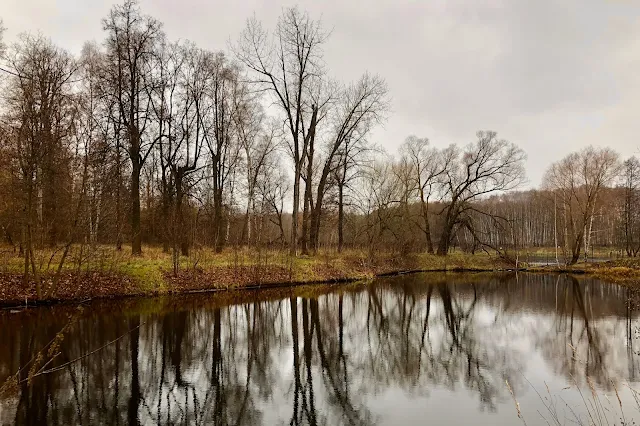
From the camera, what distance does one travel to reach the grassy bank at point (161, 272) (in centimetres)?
1677

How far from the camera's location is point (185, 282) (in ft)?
69.0

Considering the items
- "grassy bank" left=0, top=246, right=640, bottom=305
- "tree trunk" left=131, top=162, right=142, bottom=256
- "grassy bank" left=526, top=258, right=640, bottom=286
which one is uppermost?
"tree trunk" left=131, top=162, right=142, bottom=256

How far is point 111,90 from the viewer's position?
23.1 m

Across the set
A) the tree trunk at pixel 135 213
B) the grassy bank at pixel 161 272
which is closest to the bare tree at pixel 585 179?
the grassy bank at pixel 161 272

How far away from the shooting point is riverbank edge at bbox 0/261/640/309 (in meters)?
16.2

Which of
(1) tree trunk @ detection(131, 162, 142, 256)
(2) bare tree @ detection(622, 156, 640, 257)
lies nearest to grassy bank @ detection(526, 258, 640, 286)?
(2) bare tree @ detection(622, 156, 640, 257)

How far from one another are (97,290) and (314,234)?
16.0 meters

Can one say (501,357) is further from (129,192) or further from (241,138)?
(241,138)

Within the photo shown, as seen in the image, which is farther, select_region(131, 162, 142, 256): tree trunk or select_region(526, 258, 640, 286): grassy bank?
select_region(526, 258, 640, 286): grassy bank

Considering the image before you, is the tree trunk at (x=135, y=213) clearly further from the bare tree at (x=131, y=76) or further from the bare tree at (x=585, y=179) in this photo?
the bare tree at (x=585, y=179)

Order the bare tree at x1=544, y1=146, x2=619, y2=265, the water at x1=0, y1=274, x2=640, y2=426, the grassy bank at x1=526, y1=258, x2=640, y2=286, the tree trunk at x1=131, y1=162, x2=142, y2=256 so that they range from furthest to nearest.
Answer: the bare tree at x1=544, y1=146, x2=619, y2=265 → the grassy bank at x1=526, y1=258, x2=640, y2=286 → the tree trunk at x1=131, y1=162, x2=142, y2=256 → the water at x1=0, y1=274, x2=640, y2=426

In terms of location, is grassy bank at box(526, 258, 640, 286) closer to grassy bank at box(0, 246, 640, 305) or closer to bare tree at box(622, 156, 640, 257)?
grassy bank at box(0, 246, 640, 305)

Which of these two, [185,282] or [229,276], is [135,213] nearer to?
[185,282]

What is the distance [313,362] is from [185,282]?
12.9 meters
